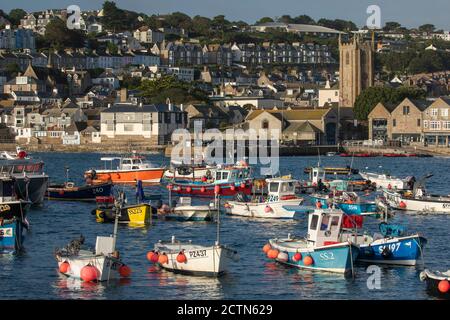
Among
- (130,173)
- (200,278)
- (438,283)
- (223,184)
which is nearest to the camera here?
(438,283)

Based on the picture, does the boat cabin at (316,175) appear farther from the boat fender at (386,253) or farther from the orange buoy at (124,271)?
the orange buoy at (124,271)

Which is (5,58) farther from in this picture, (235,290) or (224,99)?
(235,290)

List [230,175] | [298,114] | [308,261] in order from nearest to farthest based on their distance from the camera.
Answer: [308,261], [230,175], [298,114]

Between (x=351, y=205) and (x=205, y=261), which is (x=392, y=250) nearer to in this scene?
(x=205, y=261)

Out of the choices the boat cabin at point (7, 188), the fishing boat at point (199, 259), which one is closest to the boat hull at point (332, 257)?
Result: the fishing boat at point (199, 259)

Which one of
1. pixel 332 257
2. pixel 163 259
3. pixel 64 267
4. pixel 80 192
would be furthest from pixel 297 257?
pixel 80 192

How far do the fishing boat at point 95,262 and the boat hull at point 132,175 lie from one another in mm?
35848

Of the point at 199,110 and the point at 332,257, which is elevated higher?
the point at 199,110

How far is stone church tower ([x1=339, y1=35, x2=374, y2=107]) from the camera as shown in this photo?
151m

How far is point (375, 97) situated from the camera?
446 ft

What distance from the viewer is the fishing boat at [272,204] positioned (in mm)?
48469

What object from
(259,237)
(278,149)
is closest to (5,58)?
(278,149)

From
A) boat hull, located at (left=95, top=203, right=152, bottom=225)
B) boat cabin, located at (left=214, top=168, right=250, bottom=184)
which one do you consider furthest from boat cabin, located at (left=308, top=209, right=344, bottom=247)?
boat cabin, located at (left=214, top=168, right=250, bottom=184)

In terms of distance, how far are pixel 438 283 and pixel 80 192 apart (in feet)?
97.4
